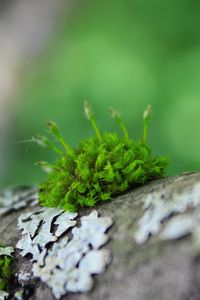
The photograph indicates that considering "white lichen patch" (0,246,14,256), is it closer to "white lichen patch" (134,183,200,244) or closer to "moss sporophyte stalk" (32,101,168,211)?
"moss sporophyte stalk" (32,101,168,211)

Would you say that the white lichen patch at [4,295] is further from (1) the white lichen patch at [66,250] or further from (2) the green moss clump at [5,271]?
(1) the white lichen patch at [66,250]

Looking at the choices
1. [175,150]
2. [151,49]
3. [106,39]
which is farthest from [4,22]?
[175,150]

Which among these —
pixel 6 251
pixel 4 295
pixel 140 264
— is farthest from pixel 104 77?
pixel 140 264

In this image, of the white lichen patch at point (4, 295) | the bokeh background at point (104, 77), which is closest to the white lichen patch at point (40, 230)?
the white lichen patch at point (4, 295)

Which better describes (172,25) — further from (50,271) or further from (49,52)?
(50,271)

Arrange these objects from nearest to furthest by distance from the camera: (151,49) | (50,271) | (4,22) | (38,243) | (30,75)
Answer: (50,271)
(38,243)
(151,49)
(30,75)
(4,22)

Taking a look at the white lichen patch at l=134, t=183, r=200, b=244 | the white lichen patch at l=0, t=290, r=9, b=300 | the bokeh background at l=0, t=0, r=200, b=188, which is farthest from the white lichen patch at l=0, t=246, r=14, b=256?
the bokeh background at l=0, t=0, r=200, b=188

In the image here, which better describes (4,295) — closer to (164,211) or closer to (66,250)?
(66,250)
